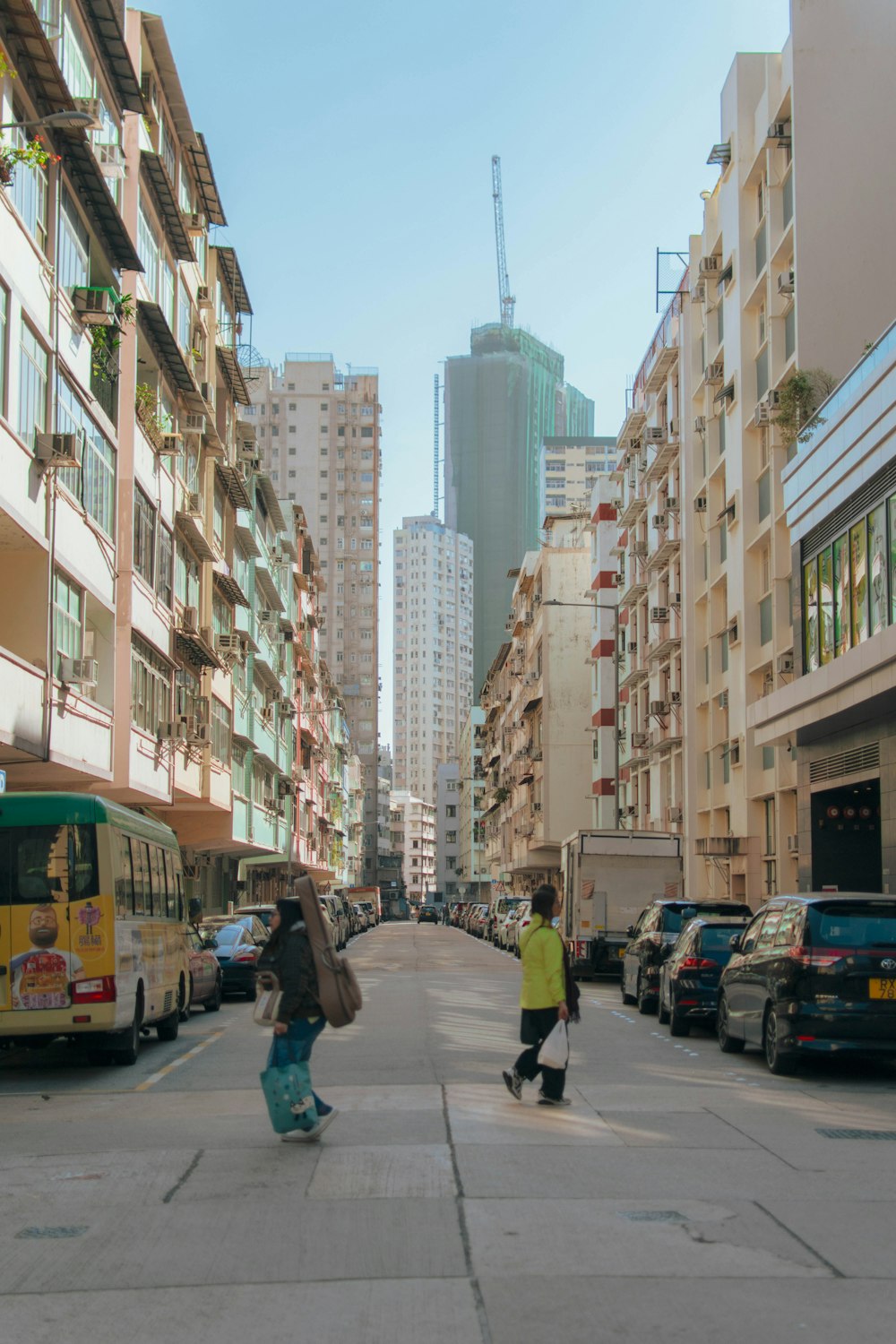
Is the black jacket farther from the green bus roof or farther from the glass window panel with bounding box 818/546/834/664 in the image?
the glass window panel with bounding box 818/546/834/664

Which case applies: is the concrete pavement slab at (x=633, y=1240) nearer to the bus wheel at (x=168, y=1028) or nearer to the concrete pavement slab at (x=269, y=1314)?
the concrete pavement slab at (x=269, y=1314)

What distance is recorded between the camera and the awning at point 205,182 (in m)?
35.8

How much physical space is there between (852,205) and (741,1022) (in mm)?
25037

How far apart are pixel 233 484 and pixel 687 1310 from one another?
37.8 m

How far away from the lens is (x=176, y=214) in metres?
31.5

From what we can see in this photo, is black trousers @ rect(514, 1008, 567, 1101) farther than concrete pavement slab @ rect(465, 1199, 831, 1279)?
Yes

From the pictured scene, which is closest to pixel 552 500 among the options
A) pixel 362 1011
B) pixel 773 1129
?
pixel 362 1011

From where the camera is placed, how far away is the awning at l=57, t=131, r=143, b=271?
22.5m

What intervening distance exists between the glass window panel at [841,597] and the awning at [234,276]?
827 inches

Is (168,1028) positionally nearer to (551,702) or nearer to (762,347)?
(762,347)

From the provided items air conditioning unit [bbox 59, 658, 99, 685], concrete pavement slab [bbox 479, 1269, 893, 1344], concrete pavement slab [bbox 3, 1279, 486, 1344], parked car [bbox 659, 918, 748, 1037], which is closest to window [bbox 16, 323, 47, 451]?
air conditioning unit [bbox 59, 658, 99, 685]

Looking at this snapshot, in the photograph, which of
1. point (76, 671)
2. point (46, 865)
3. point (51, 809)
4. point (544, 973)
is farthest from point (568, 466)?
point (544, 973)

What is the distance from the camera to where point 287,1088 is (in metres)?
9.73

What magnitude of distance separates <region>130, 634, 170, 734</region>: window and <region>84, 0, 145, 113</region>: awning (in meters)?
9.48
